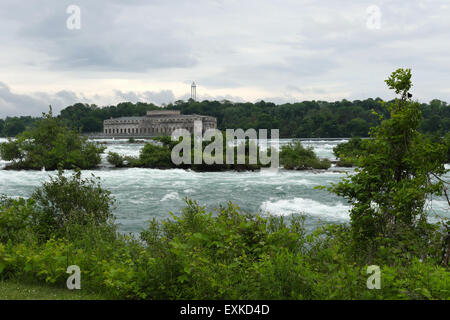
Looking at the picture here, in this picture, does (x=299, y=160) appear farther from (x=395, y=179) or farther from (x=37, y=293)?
(x=37, y=293)

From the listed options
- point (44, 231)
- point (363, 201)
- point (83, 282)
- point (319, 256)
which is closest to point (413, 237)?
point (363, 201)

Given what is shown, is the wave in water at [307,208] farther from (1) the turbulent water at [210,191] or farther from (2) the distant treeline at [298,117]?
(2) the distant treeline at [298,117]

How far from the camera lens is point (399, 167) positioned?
23.6 feet

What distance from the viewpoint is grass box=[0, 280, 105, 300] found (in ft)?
20.1

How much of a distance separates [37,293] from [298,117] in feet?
470

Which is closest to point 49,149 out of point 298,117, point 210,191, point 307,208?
point 210,191

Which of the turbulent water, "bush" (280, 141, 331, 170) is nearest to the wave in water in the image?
the turbulent water

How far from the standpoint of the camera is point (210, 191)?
28.1 m

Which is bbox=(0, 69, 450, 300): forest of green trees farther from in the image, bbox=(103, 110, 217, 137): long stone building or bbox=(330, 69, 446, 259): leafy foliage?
bbox=(103, 110, 217, 137): long stone building

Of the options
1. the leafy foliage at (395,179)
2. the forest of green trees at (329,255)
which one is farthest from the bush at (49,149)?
the leafy foliage at (395,179)

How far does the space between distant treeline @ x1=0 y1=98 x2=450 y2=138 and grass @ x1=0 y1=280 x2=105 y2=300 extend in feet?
279

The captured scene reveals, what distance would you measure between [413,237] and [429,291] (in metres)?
2.05

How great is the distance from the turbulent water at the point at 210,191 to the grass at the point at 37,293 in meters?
10.2

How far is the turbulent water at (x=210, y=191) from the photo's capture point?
827 inches
